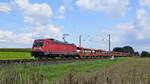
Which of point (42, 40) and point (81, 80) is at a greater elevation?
point (42, 40)

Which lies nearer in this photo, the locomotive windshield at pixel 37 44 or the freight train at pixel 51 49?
the freight train at pixel 51 49

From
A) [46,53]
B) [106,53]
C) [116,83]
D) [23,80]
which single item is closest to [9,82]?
[23,80]

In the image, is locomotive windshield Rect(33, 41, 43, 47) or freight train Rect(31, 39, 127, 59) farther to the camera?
locomotive windshield Rect(33, 41, 43, 47)

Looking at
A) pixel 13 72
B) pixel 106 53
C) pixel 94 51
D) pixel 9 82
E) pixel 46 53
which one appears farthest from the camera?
pixel 106 53

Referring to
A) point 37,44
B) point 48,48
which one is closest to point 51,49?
point 48,48

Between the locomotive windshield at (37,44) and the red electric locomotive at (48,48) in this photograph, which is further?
the locomotive windshield at (37,44)

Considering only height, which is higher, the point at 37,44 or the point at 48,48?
the point at 37,44

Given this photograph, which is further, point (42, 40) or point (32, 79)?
point (42, 40)

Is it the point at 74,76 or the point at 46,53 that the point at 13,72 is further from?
the point at 46,53

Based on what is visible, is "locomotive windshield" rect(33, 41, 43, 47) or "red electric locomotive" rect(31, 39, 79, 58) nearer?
"red electric locomotive" rect(31, 39, 79, 58)

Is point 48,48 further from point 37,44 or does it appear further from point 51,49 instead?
point 37,44

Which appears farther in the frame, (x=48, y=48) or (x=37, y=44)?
(x=37, y=44)

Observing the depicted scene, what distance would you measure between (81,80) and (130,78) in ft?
6.30

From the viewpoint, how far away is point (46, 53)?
6128 cm
